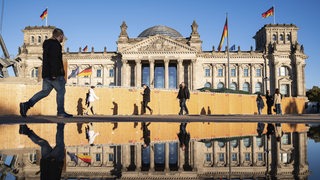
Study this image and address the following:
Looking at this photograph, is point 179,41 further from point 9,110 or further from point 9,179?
point 9,179

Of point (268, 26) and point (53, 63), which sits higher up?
point (268, 26)

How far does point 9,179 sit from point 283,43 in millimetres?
76268

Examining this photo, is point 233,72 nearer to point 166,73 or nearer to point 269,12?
point 269,12

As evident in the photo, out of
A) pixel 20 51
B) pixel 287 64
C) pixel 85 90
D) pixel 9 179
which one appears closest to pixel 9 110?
pixel 85 90

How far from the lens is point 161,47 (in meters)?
66.9

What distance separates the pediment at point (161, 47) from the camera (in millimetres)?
66500

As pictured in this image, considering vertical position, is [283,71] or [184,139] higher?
[283,71]

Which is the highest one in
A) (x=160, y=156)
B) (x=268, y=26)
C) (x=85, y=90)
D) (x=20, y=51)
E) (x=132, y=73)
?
(x=268, y=26)

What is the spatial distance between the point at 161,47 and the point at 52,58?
5871cm

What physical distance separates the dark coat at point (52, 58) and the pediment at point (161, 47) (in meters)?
58.0

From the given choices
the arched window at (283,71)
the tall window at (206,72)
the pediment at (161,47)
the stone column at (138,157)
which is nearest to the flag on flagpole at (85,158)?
the stone column at (138,157)

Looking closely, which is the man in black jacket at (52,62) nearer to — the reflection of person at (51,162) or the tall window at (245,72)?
the reflection of person at (51,162)

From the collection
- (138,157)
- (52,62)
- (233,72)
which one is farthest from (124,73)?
(138,157)

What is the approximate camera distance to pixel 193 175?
2533 mm
